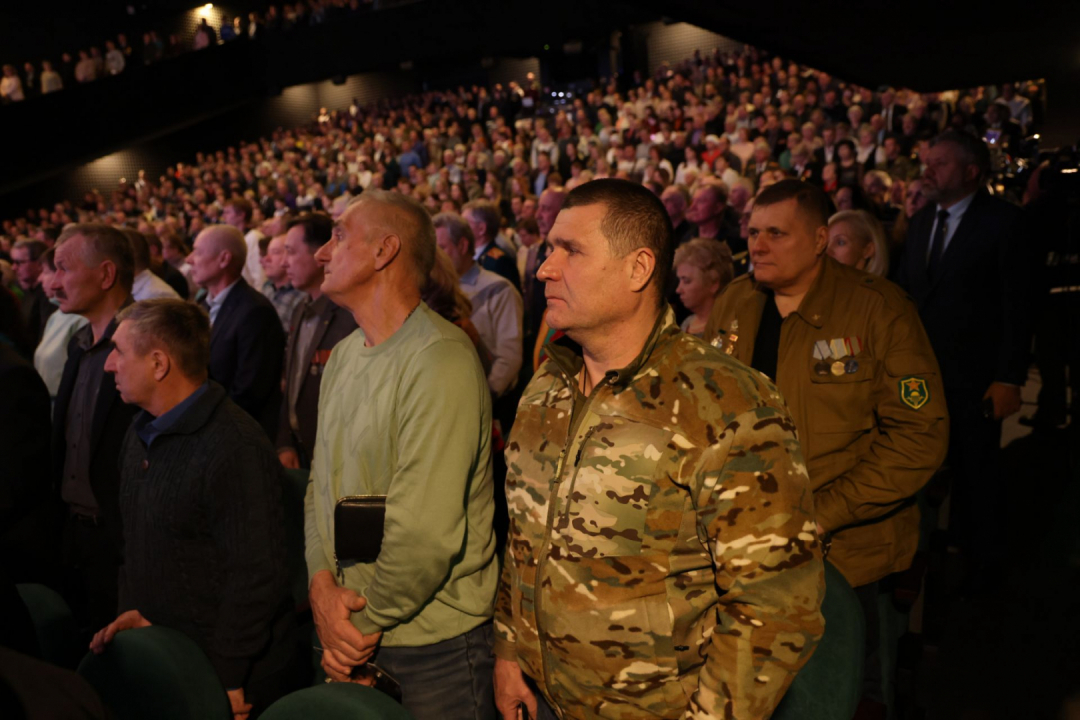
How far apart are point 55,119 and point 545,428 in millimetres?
18409

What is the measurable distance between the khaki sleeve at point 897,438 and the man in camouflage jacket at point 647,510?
72 centimetres

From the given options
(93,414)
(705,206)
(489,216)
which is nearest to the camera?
(93,414)

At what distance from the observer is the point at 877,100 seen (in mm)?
9227

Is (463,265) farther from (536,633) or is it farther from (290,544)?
(536,633)

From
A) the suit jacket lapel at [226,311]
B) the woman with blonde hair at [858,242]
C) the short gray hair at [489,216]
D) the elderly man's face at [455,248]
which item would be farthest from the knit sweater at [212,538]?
the short gray hair at [489,216]

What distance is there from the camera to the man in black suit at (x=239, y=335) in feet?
10.8

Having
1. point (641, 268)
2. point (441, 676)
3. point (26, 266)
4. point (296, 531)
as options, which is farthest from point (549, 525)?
point (26, 266)

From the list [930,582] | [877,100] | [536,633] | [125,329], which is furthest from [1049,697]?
[877,100]

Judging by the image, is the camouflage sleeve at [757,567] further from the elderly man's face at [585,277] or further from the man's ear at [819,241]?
the man's ear at [819,241]

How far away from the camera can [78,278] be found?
2689 millimetres

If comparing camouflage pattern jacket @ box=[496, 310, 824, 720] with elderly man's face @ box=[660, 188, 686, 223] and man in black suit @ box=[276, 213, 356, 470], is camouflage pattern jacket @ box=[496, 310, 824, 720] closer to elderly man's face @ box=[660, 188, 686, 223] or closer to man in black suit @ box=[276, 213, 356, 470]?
man in black suit @ box=[276, 213, 356, 470]

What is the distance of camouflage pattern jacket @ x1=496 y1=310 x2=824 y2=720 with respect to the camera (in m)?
1.07

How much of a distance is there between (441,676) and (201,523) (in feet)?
2.13

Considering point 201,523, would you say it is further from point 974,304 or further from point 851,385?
point 974,304
